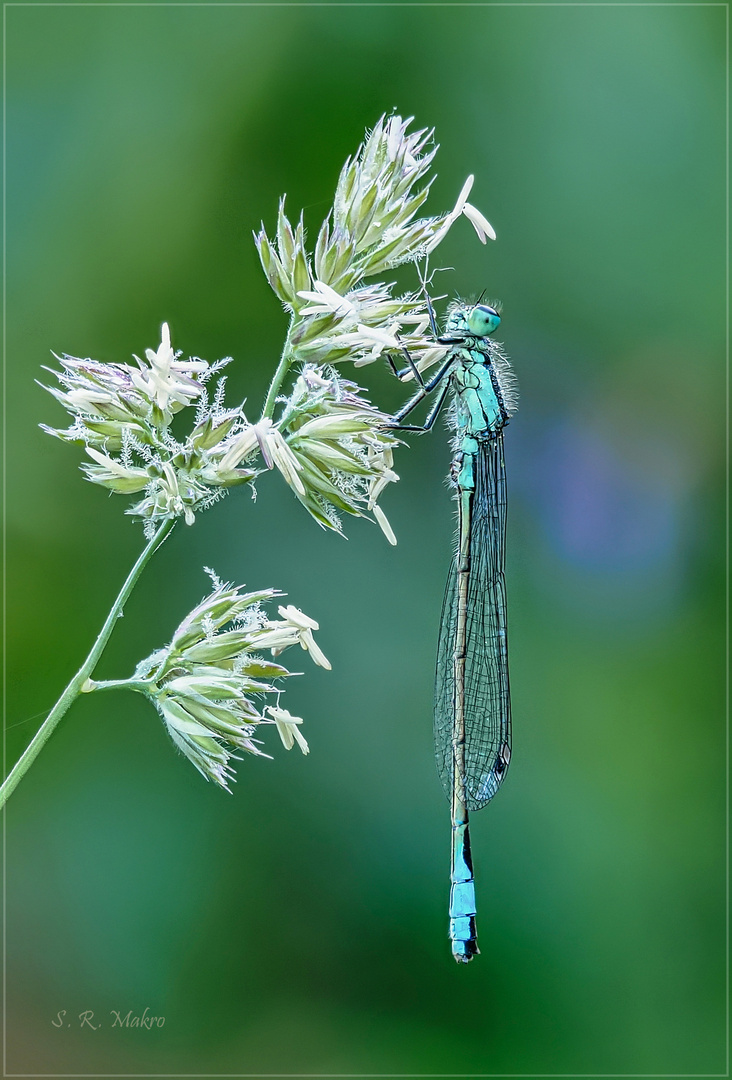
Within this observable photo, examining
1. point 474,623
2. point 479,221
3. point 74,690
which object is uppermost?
point 479,221

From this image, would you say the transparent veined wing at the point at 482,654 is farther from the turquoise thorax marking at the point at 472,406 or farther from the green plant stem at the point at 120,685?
the green plant stem at the point at 120,685

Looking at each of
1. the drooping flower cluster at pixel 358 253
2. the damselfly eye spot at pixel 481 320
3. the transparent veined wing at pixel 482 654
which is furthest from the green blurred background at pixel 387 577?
the drooping flower cluster at pixel 358 253

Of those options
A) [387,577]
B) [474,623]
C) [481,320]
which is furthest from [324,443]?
[387,577]

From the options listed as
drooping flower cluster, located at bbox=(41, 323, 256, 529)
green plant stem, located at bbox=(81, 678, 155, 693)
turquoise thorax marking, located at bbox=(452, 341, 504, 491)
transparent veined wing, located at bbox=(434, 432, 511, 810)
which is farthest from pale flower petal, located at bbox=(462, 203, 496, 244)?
green plant stem, located at bbox=(81, 678, 155, 693)

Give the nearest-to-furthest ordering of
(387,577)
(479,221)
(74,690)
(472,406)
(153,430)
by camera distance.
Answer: (74,690) → (153,430) → (479,221) → (472,406) → (387,577)

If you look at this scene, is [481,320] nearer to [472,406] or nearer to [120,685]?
[472,406]

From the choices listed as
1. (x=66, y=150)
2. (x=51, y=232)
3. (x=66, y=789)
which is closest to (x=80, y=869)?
(x=66, y=789)
